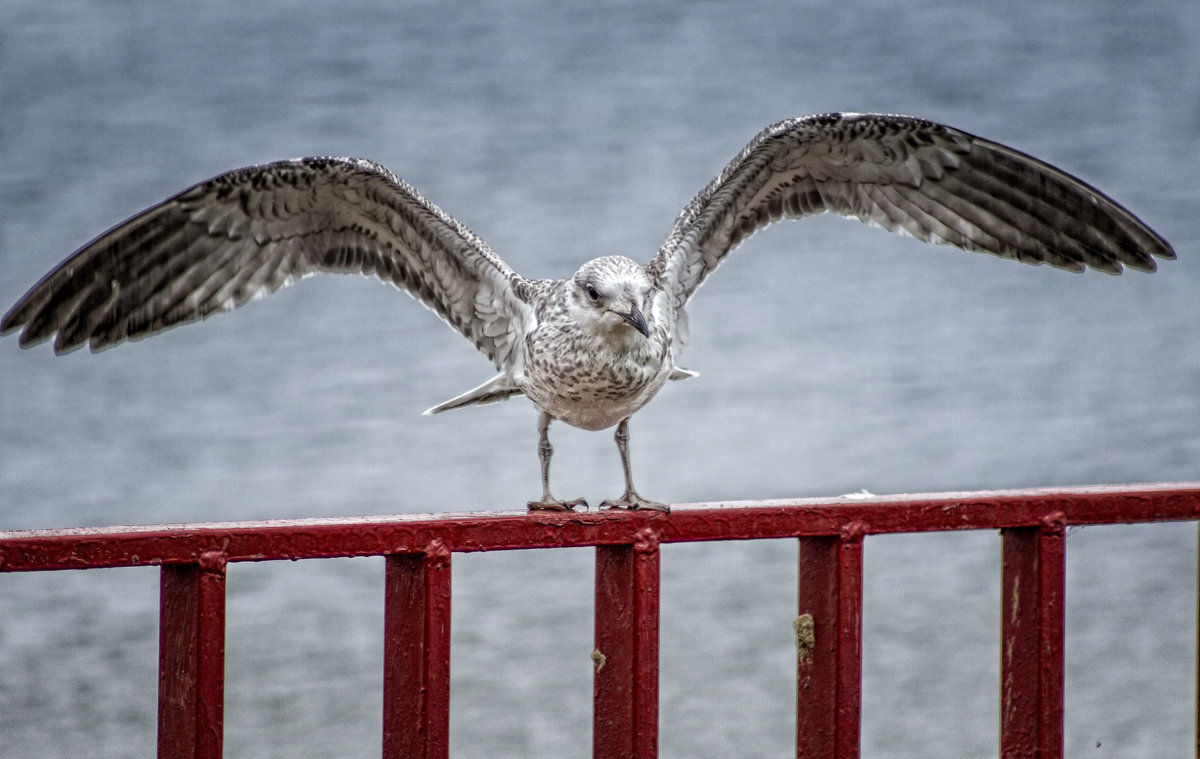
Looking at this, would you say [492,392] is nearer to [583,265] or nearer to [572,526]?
[583,265]

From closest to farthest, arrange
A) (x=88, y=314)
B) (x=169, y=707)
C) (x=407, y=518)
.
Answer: (x=169, y=707) < (x=407, y=518) < (x=88, y=314)

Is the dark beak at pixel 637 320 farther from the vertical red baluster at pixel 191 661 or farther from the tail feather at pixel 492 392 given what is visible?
the vertical red baluster at pixel 191 661

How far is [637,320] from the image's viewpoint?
201cm

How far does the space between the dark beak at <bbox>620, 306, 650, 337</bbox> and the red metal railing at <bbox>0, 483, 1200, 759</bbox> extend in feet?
1.91

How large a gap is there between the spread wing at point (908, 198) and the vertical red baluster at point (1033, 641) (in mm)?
765

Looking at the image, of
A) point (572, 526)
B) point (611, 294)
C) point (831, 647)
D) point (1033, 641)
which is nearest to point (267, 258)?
point (611, 294)

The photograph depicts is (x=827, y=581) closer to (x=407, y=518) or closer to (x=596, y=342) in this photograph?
(x=407, y=518)

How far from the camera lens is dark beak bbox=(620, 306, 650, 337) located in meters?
1.99

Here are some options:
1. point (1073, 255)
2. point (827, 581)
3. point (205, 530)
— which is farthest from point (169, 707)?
point (1073, 255)

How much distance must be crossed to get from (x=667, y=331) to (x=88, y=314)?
41.2 inches

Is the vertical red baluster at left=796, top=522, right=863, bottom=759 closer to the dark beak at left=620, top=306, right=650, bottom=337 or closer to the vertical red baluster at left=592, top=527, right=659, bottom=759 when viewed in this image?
the vertical red baluster at left=592, top=527, right=659, bottom=759

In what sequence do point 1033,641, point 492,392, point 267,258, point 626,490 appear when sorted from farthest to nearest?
point 492,392, point 267,258, point 626,490, point 1033,641

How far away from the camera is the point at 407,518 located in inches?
50.6

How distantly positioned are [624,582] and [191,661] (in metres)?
0.48
